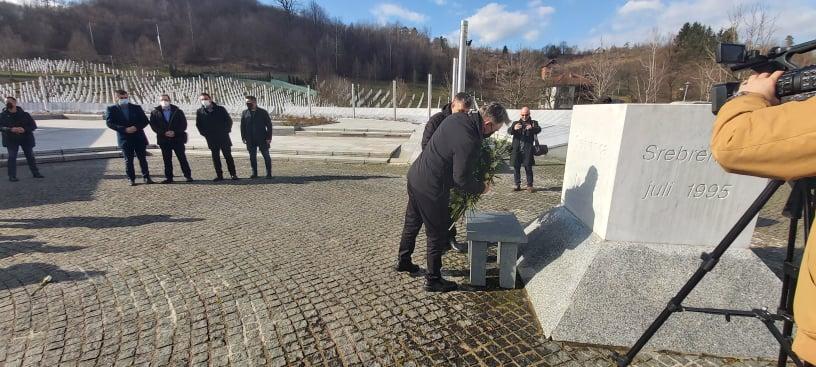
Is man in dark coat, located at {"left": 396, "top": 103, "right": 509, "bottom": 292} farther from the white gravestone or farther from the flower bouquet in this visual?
the white gravestone

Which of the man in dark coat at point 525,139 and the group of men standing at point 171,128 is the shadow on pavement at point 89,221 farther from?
the man in dark coat at point 525,139

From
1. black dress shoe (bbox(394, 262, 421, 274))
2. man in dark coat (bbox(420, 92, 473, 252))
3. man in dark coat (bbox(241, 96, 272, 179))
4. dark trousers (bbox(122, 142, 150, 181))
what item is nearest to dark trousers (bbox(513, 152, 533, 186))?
man in dark coat (bbox(420, 92, 473, 252))

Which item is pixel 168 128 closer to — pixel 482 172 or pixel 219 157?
pixel 219 157

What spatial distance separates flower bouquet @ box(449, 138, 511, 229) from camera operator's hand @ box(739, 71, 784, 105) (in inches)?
101

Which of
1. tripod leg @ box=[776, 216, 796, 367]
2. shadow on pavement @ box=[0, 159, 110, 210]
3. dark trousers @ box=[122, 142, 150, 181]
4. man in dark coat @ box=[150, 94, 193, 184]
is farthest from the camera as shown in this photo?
man in dark coat @ box=[150, 94, 193, 184]

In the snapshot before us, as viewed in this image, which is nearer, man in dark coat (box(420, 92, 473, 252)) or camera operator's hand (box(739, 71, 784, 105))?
camera operator's hand (box(739, 71, 784, 105))

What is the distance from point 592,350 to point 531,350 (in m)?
0.45

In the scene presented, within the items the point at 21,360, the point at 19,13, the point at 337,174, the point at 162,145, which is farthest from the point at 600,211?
the point at 19,13

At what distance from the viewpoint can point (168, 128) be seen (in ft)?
26.5

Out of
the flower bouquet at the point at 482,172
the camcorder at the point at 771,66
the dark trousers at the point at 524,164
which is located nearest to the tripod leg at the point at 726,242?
the camcorder at the point at 771,66

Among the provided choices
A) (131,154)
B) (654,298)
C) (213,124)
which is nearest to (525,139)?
(654,298)

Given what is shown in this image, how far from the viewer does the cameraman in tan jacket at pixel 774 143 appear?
1.09 meters

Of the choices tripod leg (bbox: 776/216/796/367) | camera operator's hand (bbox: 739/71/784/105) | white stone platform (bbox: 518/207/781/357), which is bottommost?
white stone platform (bbox: 518/207/781/357)

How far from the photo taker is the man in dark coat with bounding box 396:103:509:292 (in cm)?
326
